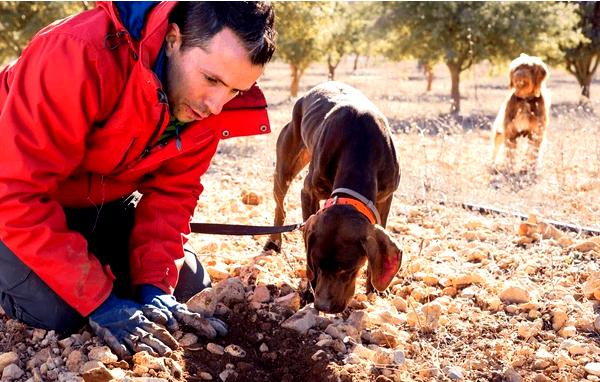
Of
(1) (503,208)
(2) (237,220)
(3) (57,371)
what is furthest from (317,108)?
(3) (57,371)

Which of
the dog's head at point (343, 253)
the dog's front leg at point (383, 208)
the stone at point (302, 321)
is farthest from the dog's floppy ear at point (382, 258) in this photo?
the dog's front leg at point (383, 208)

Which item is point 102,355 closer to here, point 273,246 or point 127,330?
point 127,330

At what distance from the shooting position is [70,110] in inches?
104

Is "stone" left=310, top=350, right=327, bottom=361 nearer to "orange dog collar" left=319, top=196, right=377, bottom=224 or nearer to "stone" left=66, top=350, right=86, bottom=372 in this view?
"orange dog collar" left=319, top=196, right=377, bottom=224

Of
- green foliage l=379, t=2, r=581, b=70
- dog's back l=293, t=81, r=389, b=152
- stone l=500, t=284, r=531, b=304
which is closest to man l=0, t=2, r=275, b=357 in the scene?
dog's back l=293, t=81, r=389, b=152

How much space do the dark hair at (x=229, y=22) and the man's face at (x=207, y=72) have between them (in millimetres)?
26

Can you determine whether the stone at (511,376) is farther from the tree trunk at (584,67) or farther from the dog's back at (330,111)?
the tree trunk at (584,67)

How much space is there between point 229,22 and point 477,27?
58.3ft

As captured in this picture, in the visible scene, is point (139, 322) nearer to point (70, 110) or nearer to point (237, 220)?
point (70, 110)

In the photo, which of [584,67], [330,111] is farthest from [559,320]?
[584,67]

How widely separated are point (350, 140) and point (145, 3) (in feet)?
5.63

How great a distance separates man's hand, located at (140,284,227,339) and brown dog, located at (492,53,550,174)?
6439 millimetres

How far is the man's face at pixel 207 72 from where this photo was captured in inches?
103

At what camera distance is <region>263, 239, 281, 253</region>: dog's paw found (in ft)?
15.6
